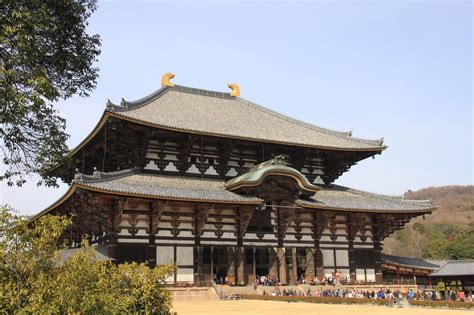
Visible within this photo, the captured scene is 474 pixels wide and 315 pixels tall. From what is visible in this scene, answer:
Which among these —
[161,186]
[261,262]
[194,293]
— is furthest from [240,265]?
[161,186]

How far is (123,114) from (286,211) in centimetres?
1225

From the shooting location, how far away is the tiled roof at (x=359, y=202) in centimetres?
3338

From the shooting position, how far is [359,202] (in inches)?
1410

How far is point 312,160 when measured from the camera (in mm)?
37750

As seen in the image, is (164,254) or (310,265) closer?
(164,254)

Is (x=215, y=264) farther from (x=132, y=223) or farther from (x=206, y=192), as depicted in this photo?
(x=132, y=223)

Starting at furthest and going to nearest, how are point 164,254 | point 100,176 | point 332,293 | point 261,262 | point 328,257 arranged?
point 328,257 < point 261,262 < point 332,293 < point 164,254 < point 100,176

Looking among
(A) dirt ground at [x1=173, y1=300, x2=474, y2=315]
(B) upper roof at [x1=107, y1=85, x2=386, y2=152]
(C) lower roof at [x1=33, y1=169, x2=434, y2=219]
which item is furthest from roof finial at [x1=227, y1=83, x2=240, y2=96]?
(A) dirt ground at [x1=173, y1=300, x2=474, y2=315]

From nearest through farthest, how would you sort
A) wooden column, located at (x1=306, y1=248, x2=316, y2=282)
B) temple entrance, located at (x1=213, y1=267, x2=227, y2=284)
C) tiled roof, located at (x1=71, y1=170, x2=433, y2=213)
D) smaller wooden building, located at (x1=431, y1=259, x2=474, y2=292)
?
tiled roof, located at (x1=71, y1=170, x2=433, y2=213) < temple entrance, located at (x1=213, y1=267, x2=227, y2=284) < wooden column, located at (x1=306, y1=248, x2=316, y2=282) < smaller wooden building, located at (x1=431, y1=259, x2=474, y2=292)

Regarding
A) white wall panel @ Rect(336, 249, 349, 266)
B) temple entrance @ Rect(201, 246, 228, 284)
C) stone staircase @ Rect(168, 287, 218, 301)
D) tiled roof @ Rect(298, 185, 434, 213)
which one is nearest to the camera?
stone staircase @ Rect(168, 287, 218, 301)

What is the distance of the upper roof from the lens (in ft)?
107

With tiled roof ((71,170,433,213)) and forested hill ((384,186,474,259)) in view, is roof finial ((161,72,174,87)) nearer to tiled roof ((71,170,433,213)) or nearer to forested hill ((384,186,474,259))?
tiled roof ((71,170,433,213))

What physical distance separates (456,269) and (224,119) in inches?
947

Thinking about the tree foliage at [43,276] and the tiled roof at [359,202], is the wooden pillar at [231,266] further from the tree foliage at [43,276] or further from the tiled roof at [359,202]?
the tree foliage at [43,276]
